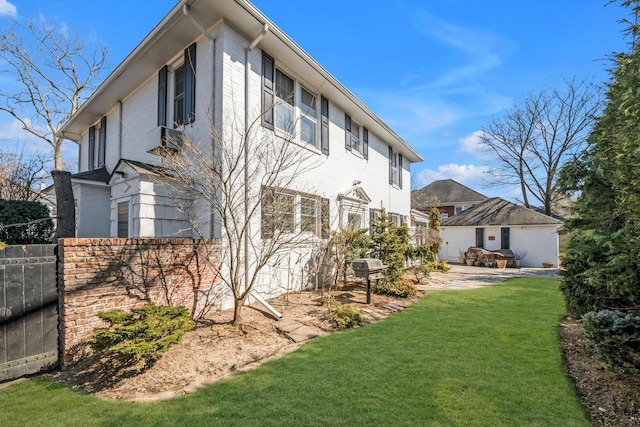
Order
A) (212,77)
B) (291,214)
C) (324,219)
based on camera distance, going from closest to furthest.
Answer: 1. (212,77)
2. (291,214)
3. (324,219)

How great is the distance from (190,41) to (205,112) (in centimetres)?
233

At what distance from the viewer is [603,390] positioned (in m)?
3.51

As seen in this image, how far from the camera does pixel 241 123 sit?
6.75 meters

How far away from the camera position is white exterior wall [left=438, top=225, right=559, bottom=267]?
18.6 metres

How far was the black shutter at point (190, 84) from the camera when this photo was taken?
7086mm

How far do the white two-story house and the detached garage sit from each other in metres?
12.5

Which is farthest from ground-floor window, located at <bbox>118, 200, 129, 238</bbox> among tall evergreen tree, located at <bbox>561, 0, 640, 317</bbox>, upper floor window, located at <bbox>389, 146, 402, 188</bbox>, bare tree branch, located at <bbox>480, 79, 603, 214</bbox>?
bare tree branch, located at <bbox>480, 79, 603, 214</bbox>

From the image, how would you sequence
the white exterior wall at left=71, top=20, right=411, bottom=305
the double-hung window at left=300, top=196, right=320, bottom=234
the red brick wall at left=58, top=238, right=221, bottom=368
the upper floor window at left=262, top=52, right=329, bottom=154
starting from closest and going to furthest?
the red brick wall at left=58, top=238, right=221, bottom=368
the white exterior wall at left=71, top=20, right=411, bottom=305
the upper floor window at left=262, top=52, right=329, bottom=154
the double-hung window at left=300, top=196, right=320, bottom=234

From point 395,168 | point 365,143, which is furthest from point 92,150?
point 395,168

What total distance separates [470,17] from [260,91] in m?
5.66

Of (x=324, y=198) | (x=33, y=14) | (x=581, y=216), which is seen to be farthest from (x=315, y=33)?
(x=33, y=14)

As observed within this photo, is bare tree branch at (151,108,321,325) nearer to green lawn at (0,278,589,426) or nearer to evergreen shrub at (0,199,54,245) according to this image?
green lawn at (0,278,589,426)

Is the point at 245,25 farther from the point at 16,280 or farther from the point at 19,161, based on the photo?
the point at 19,161

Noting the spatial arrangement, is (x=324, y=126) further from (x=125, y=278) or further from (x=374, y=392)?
(x=374, y=392)
